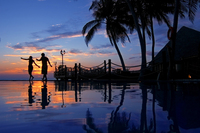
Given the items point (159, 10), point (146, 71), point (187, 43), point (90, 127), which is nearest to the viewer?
point (90, 127)

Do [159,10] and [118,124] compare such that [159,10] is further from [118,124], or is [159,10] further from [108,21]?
[118,124]

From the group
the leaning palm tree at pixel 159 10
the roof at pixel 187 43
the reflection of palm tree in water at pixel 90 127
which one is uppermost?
the leaning palm tree at pixel 159 10

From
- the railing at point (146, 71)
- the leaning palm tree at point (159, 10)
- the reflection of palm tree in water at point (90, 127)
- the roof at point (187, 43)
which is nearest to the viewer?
the reflection of palm tree in water at point (90, 127)

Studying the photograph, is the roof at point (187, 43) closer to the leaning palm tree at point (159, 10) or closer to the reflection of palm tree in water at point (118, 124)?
the leaning palm tree at point (159, 10)

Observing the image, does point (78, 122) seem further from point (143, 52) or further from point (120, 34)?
point (120, 34)

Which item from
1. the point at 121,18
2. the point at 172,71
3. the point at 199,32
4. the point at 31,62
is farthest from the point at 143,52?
the point at 199,32

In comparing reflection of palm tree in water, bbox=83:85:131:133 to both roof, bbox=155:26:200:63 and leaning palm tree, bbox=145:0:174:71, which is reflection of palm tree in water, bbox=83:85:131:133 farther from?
roof, bbox=155:26:200:63

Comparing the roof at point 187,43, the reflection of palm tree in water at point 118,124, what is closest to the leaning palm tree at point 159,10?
the roof at point 187,43

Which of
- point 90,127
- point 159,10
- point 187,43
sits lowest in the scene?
point 90,127

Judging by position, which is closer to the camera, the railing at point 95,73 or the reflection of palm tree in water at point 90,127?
the reflection of palm tree in water at point 90,127

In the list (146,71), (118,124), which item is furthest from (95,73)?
(118,124)

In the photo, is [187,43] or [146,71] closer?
[146,71]

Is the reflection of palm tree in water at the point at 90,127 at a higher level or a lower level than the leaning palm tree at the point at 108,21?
lower

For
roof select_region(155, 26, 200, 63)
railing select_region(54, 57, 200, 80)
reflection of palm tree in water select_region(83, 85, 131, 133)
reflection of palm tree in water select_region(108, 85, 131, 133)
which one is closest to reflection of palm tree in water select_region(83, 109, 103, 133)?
reflection of palm tree in water select_region(83, 85, 131, 133)
